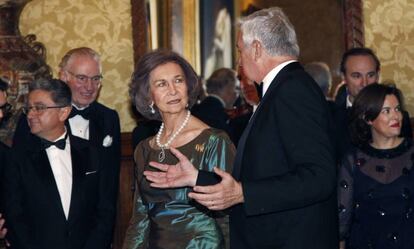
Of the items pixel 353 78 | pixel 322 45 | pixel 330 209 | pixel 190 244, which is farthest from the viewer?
pixel 322 45

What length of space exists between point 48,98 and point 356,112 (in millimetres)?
1732

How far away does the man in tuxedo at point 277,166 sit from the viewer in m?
2.94

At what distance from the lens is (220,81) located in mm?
8211

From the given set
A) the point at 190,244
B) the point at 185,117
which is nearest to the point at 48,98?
the point at 185,117

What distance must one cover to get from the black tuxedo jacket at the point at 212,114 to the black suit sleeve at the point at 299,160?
2.75 m

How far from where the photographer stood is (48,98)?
494 cm

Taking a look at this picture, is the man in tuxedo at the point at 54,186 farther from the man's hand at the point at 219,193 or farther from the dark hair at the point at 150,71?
the man's hand at the point at 219,193

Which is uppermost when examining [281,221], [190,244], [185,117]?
[185,117]

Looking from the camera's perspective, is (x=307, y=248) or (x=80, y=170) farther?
(x=80, y=170)

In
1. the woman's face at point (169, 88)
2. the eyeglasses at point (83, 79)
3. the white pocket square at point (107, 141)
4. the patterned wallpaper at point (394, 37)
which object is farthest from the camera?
the patterned wallpaper at point (394, 37)

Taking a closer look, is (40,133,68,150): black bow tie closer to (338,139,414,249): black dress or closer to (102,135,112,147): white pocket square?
(102,135,112,147): white pocket square

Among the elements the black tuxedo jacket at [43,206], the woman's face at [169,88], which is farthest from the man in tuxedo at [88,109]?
the woman's face at [169,88]

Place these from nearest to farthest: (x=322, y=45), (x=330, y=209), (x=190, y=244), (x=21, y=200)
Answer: (x=330, y=209) < (x=190, y=244) < (x=21, y=200) < (x=322, y=45)

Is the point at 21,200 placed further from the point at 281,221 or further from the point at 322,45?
the point at 322,45
